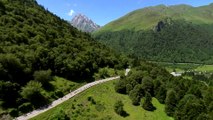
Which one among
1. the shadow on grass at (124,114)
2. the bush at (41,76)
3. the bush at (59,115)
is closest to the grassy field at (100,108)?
the shadow on grass at (124,114)

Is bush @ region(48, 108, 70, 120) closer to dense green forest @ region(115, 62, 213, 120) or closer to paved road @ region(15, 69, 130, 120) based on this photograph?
paved road @ region(15, 69, 130, 120)

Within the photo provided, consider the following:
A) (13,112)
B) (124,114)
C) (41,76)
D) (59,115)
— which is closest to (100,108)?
(124,114)

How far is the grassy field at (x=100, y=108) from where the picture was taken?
99.4 metres

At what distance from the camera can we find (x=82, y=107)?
104688 millimetres

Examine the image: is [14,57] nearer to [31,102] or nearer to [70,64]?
[31,102]

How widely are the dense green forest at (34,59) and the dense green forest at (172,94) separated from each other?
23.1 m

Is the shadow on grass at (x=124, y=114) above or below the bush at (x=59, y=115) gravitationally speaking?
below

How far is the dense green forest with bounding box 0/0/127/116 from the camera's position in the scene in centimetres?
10062

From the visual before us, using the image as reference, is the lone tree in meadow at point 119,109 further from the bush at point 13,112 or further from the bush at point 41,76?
the bush at point 13,112

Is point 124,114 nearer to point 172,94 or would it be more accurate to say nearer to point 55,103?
point 172,94

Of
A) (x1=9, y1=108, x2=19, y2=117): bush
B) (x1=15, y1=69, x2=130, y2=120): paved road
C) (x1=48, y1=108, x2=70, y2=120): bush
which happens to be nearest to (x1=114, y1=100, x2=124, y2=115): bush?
(x1=15, y1=69, x2=130, y2=120): paved road

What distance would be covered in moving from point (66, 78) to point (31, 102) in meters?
32.3

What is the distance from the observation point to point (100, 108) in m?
107

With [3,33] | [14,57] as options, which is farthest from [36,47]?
[14,57]
